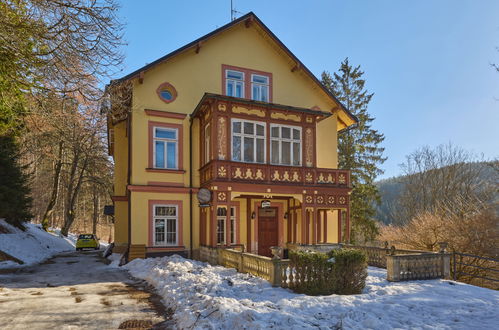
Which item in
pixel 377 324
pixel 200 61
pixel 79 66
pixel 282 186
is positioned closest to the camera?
pixel 377 324

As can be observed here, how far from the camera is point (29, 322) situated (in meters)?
6.66

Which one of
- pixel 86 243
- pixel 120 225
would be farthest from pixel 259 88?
pixel 86 243

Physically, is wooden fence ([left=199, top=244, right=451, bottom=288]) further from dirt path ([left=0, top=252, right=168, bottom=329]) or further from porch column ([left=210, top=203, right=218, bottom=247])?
dirt path ([left=0, top=252, right=168, bottom=329])

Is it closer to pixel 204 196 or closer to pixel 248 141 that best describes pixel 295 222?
pixel 248 141

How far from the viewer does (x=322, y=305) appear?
7.55m

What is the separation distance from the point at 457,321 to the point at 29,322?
8779 millimetres

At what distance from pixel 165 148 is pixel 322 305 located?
11.6 meters

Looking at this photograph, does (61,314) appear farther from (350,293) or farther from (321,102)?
(321,102)

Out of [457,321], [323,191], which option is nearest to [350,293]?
[457,321]

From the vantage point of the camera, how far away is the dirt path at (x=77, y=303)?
6.69m


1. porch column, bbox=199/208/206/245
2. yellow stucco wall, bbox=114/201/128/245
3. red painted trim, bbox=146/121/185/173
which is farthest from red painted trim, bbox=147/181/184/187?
yellow stucco wall, bbox=114/201/128/245

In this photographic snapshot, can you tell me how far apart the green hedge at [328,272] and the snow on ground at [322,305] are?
1.39 ft

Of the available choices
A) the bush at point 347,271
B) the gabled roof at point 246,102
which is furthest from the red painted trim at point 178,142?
the bush at point 347,271

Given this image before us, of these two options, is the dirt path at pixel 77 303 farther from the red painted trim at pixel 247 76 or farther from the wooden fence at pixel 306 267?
the red painted trim at pixel 247 76
